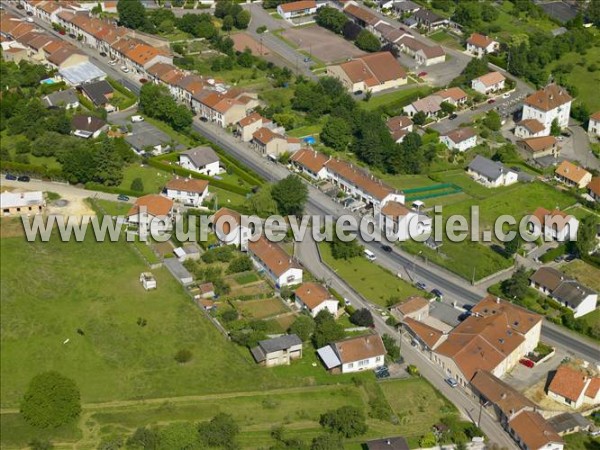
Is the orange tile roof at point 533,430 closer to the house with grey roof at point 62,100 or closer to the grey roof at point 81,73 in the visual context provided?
the house with grey roof at point 62,100

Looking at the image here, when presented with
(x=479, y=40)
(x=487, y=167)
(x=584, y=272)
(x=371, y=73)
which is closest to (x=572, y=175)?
(x=487, y=167)

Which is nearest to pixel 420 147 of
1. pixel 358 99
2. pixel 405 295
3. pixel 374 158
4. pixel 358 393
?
pixel 374 158

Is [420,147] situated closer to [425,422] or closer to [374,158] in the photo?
[374,158]

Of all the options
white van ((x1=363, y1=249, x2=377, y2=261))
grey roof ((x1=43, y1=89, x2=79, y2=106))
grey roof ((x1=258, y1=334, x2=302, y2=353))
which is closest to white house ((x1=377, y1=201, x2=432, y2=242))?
white van ((x1=363, y1=249, x2=377, y2=261))

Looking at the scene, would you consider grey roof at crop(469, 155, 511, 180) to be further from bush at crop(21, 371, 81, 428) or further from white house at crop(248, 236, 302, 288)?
bush at crop(21, 371, 81, 428)

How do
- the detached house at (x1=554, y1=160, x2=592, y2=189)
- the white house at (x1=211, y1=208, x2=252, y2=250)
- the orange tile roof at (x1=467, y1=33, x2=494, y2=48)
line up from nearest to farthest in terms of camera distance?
the white house at (x1=211, y1=208, x2=252, y2=250) < the detached house at (x1=554, y1=160, x2=592, y2=189) < the orange tile roof at (x1=467, y1=33, x2=494, y2=48)

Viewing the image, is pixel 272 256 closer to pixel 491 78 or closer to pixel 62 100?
pixel 62 100
